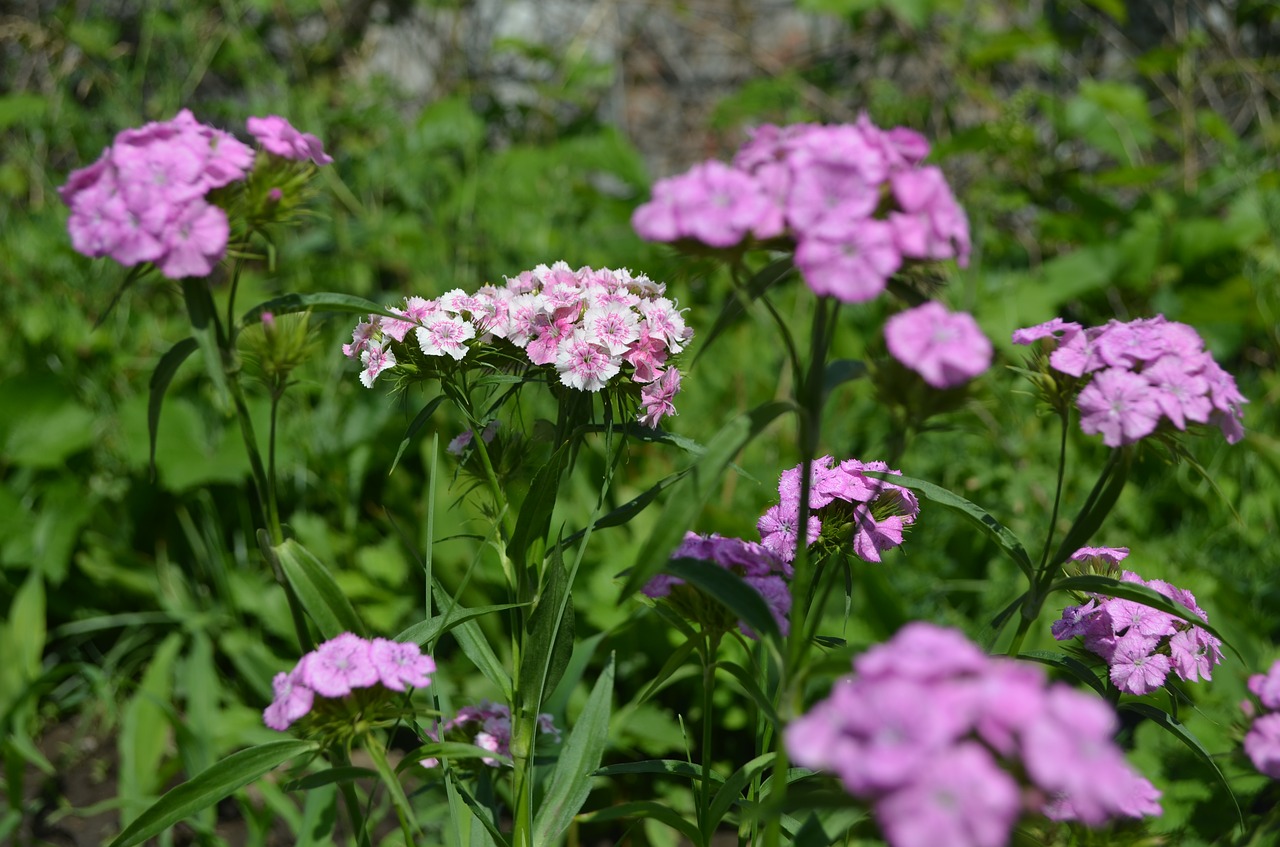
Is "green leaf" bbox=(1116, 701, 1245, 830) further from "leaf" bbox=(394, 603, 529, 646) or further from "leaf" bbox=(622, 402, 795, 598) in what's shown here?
"leaf" bbox=(394, 603, 529, 646)

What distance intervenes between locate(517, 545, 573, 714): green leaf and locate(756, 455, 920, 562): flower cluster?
0.71 feet

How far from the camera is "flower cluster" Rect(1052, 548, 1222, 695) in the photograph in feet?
3.20

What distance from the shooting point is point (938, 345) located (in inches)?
26.3

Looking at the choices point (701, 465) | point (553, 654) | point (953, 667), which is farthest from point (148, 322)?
point (953, 667)

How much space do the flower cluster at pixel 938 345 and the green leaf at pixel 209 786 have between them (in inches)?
26.5

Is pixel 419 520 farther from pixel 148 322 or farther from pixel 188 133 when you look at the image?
pixel 188 133

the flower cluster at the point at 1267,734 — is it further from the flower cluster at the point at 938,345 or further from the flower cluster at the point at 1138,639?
the flower cluster at the point at 938,345

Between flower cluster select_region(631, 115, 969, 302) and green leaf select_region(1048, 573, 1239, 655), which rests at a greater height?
flower cluster select_region(631, 115, 969, 302)

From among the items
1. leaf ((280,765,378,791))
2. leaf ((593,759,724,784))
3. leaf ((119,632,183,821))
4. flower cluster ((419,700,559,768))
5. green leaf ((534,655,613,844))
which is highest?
leaf ((280,765,378,791))

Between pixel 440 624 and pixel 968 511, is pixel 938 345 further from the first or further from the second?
pixel 440 624

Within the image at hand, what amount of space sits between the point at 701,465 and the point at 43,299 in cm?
276

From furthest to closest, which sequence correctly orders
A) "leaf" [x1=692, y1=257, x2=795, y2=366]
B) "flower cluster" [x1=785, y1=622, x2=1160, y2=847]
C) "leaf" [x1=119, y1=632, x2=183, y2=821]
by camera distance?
"leaf" [x1=119, y1=632, x2=183, y2=821] < "leaf" [x1=692, y1=257, x2=795, y2=366] < "flower cluster" [x1=785, y1=622, x2=1160, y2=847]

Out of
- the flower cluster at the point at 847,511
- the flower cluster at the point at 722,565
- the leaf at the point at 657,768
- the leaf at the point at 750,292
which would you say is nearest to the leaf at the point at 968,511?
the flower cluster at the point at 847,511

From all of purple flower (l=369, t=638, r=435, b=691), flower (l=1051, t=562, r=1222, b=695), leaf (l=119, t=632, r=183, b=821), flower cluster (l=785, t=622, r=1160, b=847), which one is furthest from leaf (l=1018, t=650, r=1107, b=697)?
leaf (l=119, t=632, r=183, b=821)
